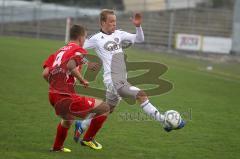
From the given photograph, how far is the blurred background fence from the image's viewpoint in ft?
143

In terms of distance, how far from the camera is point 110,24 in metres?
10.7

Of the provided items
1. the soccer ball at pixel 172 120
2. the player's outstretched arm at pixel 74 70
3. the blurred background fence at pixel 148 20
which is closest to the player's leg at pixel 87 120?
the soccer ball at pixel 172 120

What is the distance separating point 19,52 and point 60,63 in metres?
20.7

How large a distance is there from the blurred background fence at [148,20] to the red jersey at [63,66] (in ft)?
103

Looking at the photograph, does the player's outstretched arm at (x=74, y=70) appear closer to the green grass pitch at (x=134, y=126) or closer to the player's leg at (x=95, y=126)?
the player's leg at (x=95, y=126)

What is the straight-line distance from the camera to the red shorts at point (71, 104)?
9.73 metres

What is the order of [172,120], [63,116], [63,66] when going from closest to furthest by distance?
[63,66]
[63,116]
[172,120]

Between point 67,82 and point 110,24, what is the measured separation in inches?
56.1

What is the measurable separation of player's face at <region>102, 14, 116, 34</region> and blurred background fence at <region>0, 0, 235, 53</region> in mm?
30423

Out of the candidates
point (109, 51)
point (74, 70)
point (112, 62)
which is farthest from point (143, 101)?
point (74, 70)

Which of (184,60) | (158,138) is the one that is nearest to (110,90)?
(158,138)

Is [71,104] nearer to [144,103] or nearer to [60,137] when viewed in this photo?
[60,137]

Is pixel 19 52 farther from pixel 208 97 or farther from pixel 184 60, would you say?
pixel 208 97

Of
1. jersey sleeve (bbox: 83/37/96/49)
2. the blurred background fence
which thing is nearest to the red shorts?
jersey sleeve (bbox: 83/37/96/49)
